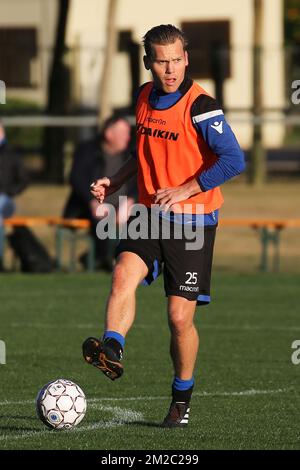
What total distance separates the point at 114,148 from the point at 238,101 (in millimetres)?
19664

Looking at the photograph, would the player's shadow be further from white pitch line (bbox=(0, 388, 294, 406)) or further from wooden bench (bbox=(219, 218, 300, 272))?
wooden bench (bbox=(219, 218, 300, 272))

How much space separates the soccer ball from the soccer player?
0.40m

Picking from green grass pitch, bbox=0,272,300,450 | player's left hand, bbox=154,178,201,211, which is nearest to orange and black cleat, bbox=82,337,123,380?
green grass pitch, bbox=0,272,300,450

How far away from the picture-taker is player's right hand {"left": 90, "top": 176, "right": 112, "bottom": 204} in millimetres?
8234

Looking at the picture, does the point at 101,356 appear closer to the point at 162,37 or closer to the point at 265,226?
the point at 162,37

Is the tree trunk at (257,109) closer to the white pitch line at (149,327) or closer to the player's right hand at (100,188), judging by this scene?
the white pitch line at (149,327)

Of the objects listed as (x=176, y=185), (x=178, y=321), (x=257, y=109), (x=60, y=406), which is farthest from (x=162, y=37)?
(x=257, y=109)

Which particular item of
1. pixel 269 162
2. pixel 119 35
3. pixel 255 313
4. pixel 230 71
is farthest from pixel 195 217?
pixel 119 35

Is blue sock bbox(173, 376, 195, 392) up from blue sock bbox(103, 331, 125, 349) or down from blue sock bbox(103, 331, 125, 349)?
down

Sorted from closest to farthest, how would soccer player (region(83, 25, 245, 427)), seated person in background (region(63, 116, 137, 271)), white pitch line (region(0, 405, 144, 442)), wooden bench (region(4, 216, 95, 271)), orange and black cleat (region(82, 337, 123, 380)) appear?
orange and black cleat (region(82, 337, 123, 380)) → white pitch line (region(0, 405, 144, 442)) → soccer player (region(83, 25, 245, 427)) → seated person in background (region(63, 116, 137, 271)) → wooden bench (region(4, 216, 95, 271))

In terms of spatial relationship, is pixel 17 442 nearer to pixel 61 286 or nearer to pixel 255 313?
A: pixel 255 313

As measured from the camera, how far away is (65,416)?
25.8 ft

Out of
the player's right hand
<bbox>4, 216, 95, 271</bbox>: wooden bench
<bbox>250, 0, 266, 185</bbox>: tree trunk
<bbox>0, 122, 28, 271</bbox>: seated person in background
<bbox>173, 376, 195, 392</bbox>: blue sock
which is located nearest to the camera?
<bbox>173, 376, 195, 392</bbox>: blue sock

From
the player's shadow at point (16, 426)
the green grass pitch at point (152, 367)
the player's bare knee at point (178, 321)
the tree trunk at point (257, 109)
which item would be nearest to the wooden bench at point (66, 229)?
the green grass pitch at point (152, 367)
